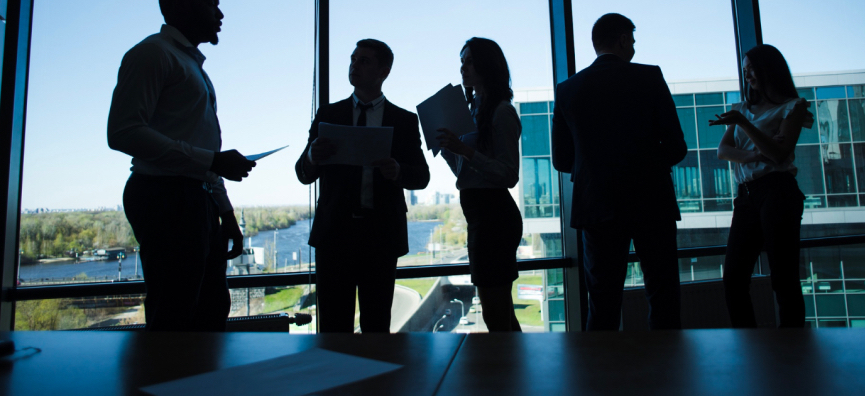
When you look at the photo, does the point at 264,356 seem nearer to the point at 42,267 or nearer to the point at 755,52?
the point at 42,267

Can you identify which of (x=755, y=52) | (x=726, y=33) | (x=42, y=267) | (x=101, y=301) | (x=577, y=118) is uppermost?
(x=726, y=33)

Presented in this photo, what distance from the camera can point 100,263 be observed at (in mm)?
2240

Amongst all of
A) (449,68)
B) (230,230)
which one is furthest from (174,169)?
(449,68)

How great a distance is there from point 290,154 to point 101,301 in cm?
114

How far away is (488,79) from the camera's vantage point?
76.1 inches

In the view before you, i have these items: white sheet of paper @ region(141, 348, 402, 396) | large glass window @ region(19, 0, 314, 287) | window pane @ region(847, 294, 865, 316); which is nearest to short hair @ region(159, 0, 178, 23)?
large glass window @ region(19, 0, 314, 287)

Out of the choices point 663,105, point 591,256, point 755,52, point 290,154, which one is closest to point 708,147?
point 755,52

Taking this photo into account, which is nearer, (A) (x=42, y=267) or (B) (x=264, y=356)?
(B) (x=264, y=356)

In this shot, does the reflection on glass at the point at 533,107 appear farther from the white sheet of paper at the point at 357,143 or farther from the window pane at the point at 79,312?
the window pane at the point at 79,312

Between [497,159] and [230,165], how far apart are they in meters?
0.98

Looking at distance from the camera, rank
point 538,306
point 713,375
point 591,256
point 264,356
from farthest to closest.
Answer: point 538,306
point 591,256
point 264,356
point 713,375

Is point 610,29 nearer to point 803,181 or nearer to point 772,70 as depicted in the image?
point 772,70

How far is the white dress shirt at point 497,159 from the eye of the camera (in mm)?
1806

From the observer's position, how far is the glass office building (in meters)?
3.10
